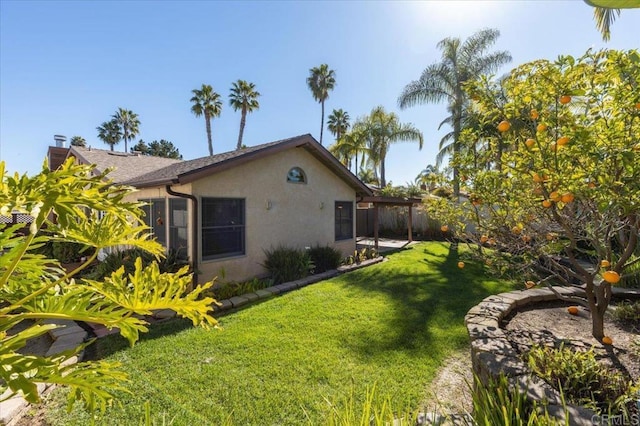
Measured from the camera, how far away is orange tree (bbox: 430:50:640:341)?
8.30 ft

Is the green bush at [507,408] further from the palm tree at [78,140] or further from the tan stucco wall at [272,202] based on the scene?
the palm tree at [78,140]

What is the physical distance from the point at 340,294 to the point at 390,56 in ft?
29.6

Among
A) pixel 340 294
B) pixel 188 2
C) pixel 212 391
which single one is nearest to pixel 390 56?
pixel 188 2

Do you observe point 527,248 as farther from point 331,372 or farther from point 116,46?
point 116,46

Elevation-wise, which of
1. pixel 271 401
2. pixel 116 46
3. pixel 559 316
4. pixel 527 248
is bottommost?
pixel 271 401

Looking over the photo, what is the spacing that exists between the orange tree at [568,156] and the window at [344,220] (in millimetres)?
8317

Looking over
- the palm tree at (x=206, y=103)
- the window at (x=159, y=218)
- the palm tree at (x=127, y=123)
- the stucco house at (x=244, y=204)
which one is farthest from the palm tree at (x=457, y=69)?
the palm tree at (x=127, y=123)

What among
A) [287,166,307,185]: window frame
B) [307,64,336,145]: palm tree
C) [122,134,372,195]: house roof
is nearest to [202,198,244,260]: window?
[122,134,372,195]: house roof

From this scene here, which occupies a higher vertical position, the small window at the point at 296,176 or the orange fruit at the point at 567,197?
the small window at the point at 296,176

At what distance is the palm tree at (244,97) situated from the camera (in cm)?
2905

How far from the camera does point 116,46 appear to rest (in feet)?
31.3

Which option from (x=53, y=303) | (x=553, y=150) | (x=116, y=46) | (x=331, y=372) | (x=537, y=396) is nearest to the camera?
(x=53, y=303)

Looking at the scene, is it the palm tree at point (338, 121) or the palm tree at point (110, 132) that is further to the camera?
the palm tree at point (110, 132)

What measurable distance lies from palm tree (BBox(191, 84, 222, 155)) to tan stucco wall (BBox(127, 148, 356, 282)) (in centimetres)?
2290
